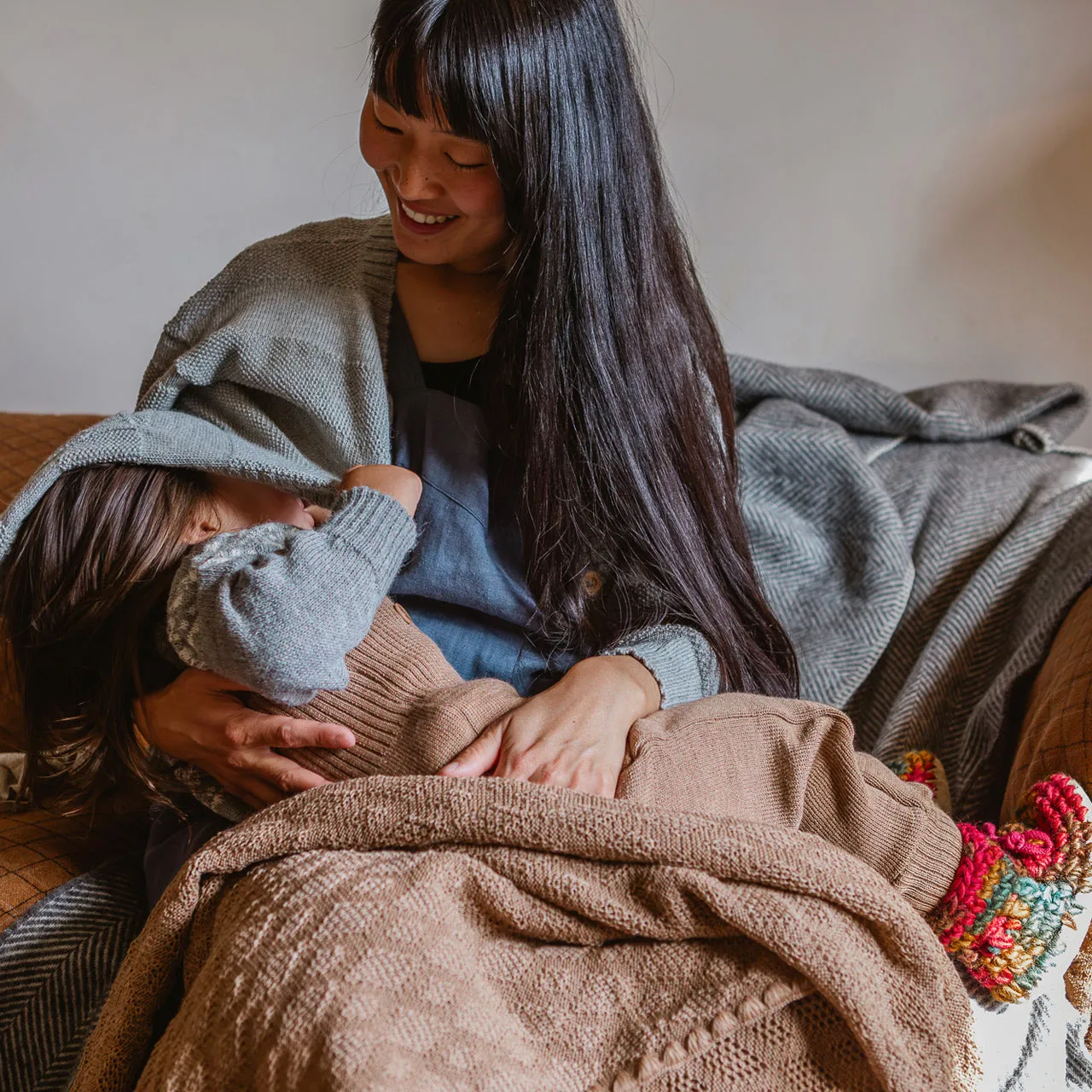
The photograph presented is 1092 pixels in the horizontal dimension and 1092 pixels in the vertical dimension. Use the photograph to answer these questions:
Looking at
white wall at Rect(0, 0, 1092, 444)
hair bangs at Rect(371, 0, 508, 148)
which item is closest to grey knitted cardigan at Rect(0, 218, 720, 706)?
hair bangs at Rect(371, 0, 508, 148)

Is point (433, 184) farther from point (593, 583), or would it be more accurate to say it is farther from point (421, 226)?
point (593, 583)

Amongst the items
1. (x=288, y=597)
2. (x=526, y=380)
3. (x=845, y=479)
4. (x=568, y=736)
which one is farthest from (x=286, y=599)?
(x=845, y=479)

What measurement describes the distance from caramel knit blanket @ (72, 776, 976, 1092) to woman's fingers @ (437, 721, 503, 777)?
63 mm

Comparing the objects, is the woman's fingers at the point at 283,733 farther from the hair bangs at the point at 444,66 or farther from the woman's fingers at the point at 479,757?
the hair bangs at the point at 444,66

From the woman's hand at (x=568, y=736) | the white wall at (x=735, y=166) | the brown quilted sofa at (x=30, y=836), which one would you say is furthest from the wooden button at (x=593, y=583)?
the white wall at (x=735, y=166)

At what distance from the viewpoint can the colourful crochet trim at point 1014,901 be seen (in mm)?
853

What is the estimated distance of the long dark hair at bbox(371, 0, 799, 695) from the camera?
93cm

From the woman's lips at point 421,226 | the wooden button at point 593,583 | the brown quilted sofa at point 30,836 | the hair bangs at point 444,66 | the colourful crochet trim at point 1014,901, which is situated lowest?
the brown quilted sofa at point 30,836

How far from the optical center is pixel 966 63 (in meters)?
1.67

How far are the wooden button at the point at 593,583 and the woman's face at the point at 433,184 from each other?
35 centimetres

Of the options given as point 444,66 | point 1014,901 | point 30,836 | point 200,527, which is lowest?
point 30,836

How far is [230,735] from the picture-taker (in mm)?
899

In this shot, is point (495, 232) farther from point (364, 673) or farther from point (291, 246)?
point (364, 673)

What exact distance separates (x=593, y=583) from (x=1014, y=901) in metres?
0.49
